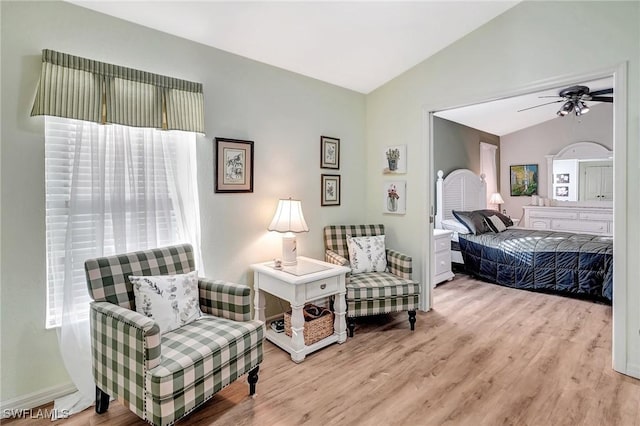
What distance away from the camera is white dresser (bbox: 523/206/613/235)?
19.4 feet

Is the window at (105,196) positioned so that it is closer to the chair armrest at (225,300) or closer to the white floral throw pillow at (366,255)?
the chair armrest at (225,300)

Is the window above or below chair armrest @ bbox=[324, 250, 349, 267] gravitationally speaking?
above

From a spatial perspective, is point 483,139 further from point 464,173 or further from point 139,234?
point 139,234

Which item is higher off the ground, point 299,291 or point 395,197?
point 395,197

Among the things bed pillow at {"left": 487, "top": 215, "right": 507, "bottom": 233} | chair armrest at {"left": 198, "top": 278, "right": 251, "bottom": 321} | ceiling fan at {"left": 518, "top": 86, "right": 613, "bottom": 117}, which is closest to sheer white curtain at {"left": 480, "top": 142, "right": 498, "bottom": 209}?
bed pillow at {"left": 487, "top": 215, "right": 507, "bottom": 233}

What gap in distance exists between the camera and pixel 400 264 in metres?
3.25

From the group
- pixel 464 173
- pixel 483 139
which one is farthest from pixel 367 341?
pixel 483 139

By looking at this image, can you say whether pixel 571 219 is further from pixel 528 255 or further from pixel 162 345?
pixel 162 345

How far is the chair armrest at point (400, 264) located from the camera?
3.19m

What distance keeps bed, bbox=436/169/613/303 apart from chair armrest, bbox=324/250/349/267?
2.33m

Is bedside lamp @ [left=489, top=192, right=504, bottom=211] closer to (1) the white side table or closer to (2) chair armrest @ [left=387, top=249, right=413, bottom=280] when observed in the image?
(2) chair armrest @ [left=387, top=249, right=413, bottom=280]

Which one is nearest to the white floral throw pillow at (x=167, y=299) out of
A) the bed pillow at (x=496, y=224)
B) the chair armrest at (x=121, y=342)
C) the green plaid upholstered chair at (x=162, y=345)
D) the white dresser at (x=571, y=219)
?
the green plaid upholstered chair at (x=162, y=345)

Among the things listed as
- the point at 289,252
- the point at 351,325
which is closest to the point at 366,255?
the point at 351,325

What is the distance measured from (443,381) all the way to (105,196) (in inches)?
97.0
